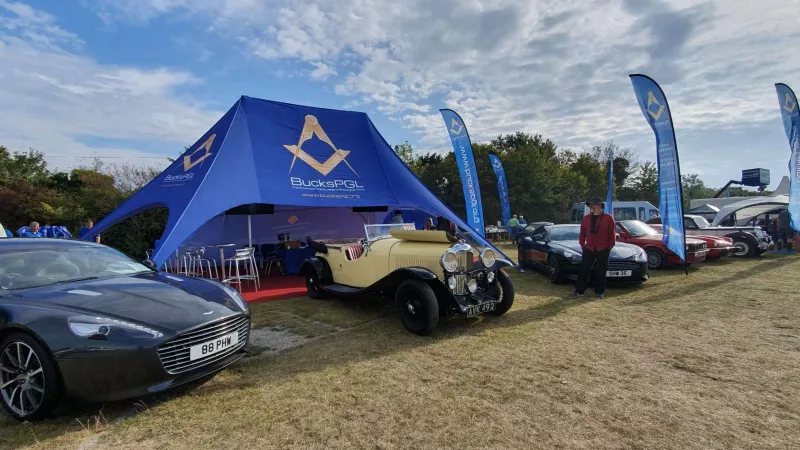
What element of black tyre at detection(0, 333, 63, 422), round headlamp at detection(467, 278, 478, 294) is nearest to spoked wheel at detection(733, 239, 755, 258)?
round headlamp at detection(467, 278, 478, 294)

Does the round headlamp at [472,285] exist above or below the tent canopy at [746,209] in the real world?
below

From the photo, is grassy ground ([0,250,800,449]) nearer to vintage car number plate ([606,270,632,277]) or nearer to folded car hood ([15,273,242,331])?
folded car hood ([15,273,242,331])

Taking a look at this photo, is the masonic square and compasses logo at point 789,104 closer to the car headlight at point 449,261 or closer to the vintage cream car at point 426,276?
the vintage cream car at point 426,276

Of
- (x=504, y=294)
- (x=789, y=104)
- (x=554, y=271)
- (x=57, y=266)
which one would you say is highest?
(x=789, y=104)

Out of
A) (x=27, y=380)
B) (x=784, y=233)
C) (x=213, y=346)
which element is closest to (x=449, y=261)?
(x=213, y=346)

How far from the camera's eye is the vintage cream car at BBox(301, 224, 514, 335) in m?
5.00

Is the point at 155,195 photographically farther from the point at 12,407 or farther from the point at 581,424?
the point at 581,424

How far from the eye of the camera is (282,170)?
9344 millimetres

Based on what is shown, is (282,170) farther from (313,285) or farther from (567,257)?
(567,257)

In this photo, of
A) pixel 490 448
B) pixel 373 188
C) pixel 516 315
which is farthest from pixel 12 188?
pixel 490 448

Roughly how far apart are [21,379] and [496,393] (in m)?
3.52

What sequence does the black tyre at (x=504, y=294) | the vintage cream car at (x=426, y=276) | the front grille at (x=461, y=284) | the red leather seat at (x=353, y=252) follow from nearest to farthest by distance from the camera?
the vintage cream car at (x=426, y=276)
the front grille at (x=461, y=284)
the black tyre at (x=504, y=294)
the red leather seat at (x=353, y=252)

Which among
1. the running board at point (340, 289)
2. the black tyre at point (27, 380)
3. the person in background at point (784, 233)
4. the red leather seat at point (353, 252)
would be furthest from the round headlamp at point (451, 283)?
the person in background at point (784, 233)

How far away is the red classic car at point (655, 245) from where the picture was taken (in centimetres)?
974
